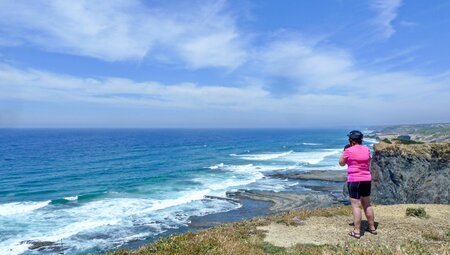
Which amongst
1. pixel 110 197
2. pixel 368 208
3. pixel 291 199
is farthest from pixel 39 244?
pixel 291 199

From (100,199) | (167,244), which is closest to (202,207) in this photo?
(100,199)

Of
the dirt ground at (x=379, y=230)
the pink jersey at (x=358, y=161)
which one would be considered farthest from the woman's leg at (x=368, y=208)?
the pink jersey at (x=358, y=161)

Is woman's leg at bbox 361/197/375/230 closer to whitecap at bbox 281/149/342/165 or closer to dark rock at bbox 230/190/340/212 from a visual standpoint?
dark rock at bbox 230/190/340/212

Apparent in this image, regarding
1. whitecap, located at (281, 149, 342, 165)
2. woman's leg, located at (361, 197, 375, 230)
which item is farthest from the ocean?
woman's leg, located at (361, 197, 375, 230)

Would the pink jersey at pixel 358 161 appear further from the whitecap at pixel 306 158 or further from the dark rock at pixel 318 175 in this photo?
the whitecap at pixel 306 158

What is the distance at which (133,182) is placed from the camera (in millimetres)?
44312

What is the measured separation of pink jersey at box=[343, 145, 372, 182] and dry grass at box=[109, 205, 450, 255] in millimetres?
1524

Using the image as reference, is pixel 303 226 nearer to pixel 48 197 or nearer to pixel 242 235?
pixel 242 235

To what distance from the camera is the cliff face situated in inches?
831

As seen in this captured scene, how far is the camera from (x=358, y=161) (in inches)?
337

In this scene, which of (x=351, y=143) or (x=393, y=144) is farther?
(x=393, y=144)

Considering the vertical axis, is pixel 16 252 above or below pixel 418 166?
below

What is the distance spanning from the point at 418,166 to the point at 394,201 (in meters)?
2.71

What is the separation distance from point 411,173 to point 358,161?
1727 centimetres
